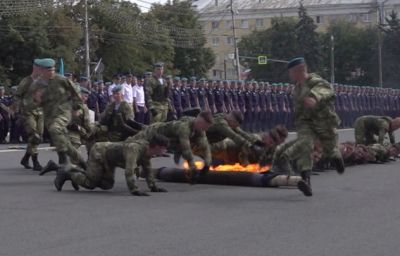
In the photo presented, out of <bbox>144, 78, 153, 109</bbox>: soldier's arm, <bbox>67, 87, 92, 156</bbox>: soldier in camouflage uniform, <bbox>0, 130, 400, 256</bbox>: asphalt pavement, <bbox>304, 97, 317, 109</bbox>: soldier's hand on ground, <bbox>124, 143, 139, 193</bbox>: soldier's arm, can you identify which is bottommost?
<bbox>0, 130, 400, 256</bbox>: asphalt pavement

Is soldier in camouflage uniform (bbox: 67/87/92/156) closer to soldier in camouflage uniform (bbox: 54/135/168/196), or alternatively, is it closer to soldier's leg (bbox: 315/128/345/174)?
soldier in camouflage uniform (bbox: 54/135/168/196)

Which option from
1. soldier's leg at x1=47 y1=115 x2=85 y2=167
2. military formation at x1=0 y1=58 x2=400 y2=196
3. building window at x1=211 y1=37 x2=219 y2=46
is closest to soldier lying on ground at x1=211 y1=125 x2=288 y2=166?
military formation at x1=0 y1=58 x2=400 y2=196

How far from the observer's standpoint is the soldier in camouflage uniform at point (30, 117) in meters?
14.9

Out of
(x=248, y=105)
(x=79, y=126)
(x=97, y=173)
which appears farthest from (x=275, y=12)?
(x=97, y=173)

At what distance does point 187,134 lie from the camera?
11.8m

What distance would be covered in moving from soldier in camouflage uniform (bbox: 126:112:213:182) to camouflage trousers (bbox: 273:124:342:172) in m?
1.12

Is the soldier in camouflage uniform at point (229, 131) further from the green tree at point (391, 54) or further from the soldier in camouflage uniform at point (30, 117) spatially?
the green tree at point (391, 54)

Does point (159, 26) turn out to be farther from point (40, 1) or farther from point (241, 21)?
point (241, 21)

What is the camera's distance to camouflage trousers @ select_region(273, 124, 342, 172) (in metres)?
11.6

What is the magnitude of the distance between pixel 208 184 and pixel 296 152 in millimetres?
1941

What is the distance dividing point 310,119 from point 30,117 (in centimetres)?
539

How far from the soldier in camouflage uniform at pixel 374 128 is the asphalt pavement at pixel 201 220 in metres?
3.99

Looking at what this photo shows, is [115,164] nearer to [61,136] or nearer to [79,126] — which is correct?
[61,136]

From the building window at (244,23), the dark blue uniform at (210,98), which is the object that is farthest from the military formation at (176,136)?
the building window at (244,23)
